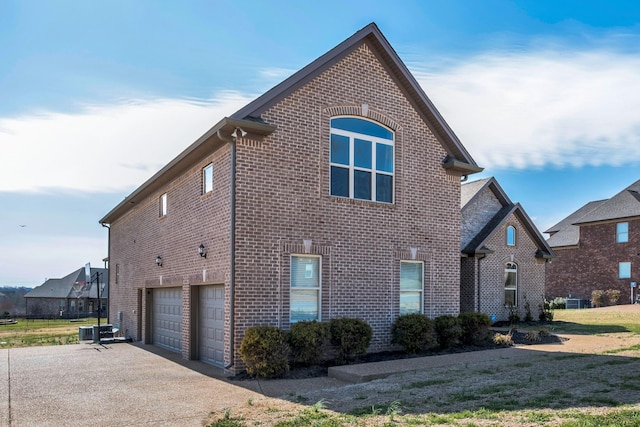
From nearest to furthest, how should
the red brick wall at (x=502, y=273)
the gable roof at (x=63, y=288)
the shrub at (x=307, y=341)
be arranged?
the shrub at (x=307, y=341) < the red brick wall at (x=502, y=273) < the gable roof at (x=63, y=288)

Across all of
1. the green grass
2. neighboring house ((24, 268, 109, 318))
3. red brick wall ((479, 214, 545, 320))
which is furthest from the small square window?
neighboring house ((24, 268, 109, 318))

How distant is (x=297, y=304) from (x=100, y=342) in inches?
412

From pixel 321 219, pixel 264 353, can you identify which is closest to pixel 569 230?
pixel 321 219

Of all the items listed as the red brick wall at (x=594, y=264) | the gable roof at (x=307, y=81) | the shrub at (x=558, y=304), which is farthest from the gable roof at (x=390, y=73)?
the red brick wall at (x=594, y=264)

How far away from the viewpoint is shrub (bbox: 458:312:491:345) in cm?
1570

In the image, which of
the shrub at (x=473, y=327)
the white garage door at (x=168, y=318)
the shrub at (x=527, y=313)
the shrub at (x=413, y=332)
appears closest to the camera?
the shrub at (x=413, y=332)

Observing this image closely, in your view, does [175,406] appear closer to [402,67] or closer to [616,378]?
[616,378]

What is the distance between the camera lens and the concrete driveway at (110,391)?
855cm

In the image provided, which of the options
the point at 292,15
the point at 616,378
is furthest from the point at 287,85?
the point at 616,378

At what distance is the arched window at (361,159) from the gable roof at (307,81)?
1.47 metres

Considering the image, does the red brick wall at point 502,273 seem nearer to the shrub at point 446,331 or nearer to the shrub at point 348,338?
the shrub at point 446,331

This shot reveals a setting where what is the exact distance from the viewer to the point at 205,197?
46.8ft

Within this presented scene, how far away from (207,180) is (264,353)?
16.9 ft

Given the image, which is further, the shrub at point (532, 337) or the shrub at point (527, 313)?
the shrub at point (527, 313)
